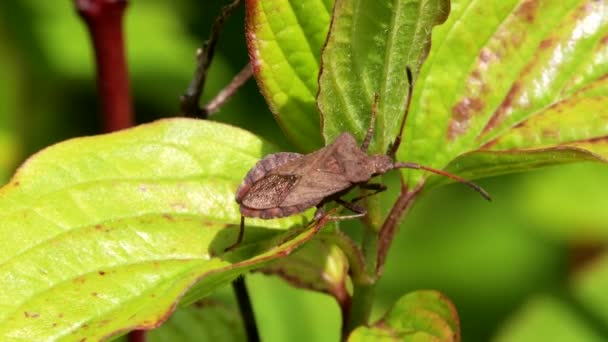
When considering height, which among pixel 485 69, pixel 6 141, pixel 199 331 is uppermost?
pixel 485 69

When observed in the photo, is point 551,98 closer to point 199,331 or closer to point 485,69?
point 485,69

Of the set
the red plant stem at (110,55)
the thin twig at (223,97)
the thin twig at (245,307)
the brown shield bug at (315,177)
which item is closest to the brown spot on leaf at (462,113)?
the brown shield bug at (315,177)

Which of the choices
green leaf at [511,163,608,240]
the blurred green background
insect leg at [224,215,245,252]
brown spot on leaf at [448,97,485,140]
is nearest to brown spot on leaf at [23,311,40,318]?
insect leg at [224,215,245,252]

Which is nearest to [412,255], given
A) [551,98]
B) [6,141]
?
[6,141]

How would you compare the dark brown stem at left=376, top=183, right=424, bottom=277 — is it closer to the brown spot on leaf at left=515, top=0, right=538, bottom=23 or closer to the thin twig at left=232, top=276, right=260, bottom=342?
the thin twig at left=232, top=276, right=260, bottom=342

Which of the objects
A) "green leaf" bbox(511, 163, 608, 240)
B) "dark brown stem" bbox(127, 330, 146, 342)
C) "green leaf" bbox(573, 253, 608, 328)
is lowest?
"green leaf" bbox(511, 163, 608, 240)

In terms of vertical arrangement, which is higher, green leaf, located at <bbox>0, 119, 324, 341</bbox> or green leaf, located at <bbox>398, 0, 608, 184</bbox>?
green leaf, located at <bbox>398, 0, 608, 184</bbox>

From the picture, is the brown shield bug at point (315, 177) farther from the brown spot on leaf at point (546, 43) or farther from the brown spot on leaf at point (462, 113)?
the brown spot on leaf at point (546, 43)

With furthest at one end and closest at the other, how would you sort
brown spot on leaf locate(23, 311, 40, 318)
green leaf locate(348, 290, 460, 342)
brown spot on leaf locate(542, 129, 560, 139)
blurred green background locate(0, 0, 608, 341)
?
blurred green background locate(0, 0, 608, 341) → brown spot on leaf locate(542, 129, 560, 139) → green leaf locate(348, 290, 460, 342) → brown spot on leaf locate(23, 311, 40, 318)
